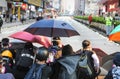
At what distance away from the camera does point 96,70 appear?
7.87 meters

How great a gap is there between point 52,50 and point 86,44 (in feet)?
2.15

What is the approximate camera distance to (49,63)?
24.3 feet

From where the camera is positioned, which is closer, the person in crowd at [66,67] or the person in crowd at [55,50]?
the person in crowd at [66,67]

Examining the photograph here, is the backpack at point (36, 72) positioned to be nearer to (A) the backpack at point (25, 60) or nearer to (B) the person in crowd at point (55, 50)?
(A) the backpack at point (25, 60)

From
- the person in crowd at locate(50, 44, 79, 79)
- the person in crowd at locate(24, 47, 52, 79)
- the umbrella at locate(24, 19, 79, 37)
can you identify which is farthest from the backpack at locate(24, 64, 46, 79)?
the umbrella at locate(24, 19, 79, 37)

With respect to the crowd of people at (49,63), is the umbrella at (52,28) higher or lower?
higher

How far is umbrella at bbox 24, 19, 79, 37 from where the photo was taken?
30.2 ft

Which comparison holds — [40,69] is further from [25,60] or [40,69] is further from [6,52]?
[6,52]

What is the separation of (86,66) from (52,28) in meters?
2.08

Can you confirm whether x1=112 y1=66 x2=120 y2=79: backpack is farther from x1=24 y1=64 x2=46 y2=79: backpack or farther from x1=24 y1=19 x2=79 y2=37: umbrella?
x1=24 y1=19 x2=79 y2=37: umbrella

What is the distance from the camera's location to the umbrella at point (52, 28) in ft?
30.2

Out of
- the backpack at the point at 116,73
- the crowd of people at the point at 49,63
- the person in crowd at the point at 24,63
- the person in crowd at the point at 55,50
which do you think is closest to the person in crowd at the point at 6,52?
the crowd of people at the point at 49,63

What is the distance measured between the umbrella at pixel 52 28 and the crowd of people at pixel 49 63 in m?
0.95

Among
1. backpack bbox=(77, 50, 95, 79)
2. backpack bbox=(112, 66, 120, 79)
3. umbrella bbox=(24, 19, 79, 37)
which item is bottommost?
backpack bbox=(77, 50, 95, 79)
